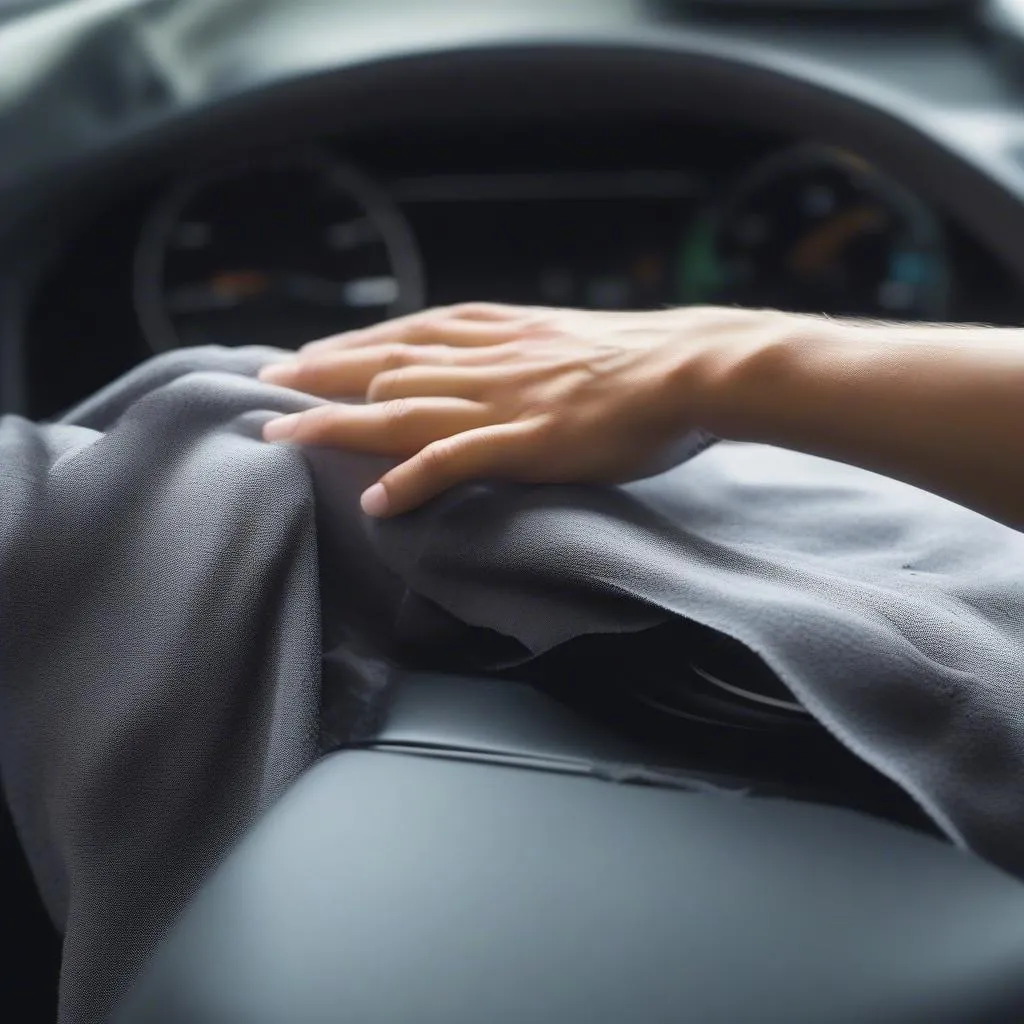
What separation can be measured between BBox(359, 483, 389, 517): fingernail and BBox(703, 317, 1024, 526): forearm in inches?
5.2

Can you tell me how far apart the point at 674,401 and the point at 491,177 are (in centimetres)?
95

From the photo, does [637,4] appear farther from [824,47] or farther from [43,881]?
[43,881]

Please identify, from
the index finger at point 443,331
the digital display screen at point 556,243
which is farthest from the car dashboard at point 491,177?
the index finger at point 443,331

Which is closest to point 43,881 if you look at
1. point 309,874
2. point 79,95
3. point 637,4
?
point 309,874

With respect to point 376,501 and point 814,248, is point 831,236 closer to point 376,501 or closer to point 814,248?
point 814,248

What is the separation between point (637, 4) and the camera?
3.71ft

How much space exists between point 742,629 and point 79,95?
0.81 m

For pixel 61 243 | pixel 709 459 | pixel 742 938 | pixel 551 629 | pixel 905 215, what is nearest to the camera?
pixel 742 938

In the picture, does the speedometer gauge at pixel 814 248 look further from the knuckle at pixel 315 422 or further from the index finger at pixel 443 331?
the knuckle at pixel 315 422

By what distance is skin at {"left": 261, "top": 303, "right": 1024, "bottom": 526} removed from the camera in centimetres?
44

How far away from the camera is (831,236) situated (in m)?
1.38

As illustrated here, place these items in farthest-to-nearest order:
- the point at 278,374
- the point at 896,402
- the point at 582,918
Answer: the point at 278,374
the point at 896,402
the point at 582,918

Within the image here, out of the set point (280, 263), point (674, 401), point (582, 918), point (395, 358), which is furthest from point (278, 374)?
point (280, 263)

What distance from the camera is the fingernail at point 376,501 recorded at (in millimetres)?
464
